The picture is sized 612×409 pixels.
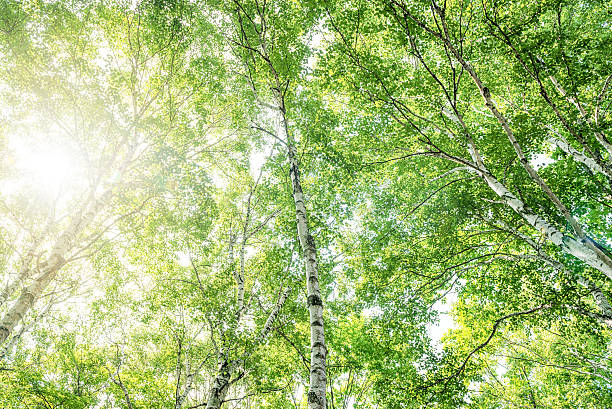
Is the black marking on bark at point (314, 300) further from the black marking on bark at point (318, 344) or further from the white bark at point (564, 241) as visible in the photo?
the white bark at point (564, 241)

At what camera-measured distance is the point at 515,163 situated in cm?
→ 972

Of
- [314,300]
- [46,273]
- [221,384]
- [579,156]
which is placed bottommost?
[221,384]

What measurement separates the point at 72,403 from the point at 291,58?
505 inches

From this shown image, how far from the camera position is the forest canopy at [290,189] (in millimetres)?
8078

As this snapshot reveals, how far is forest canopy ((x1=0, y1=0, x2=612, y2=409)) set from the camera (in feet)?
26.5

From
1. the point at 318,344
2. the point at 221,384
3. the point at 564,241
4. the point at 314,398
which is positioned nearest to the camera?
the point at 314,398

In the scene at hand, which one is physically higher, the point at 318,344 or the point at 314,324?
the point at 314,324

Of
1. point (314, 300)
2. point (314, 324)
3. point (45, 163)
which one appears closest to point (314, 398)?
point (314, 324)

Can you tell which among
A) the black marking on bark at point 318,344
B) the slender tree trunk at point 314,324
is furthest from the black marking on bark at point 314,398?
the black marking on bark at point 318,344

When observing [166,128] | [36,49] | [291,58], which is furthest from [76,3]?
[291,58]

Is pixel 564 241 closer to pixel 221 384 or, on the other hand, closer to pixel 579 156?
pixel 579 156

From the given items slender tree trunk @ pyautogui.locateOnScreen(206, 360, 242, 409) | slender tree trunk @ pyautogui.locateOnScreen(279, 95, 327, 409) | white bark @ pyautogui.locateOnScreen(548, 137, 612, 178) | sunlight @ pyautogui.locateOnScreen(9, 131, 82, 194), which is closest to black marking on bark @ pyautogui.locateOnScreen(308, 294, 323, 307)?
slender tree trunk @ pyautogui.locateOnScreen(279, 95, 327, 409)

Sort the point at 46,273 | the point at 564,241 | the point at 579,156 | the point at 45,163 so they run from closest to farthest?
1. the point at 564,241
2. the point at 46,273
3. the point at 579,156
4. the point at 45,163

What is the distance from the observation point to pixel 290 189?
10641mm
